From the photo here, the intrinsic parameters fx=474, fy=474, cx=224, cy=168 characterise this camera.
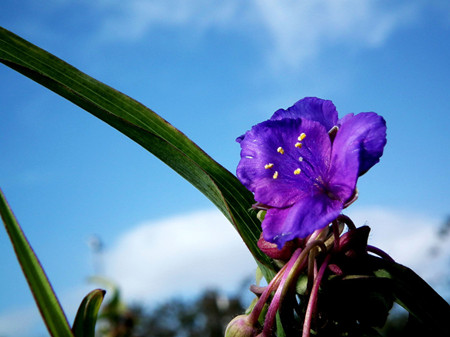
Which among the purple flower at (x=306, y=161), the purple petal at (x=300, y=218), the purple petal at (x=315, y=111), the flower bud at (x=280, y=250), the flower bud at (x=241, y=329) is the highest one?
the purple petal at (x=315, y=111)

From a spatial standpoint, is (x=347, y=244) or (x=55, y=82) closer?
(x=347, y=244)

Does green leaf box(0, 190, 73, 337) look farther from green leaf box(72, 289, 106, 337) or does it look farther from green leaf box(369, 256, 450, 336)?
green leaf box(369, 256, 450, 336)

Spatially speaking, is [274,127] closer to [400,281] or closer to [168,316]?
[400,281]

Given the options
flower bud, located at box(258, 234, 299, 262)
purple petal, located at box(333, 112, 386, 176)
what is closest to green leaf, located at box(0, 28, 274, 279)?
flower bud, located at box(258, 234, 299, 262)

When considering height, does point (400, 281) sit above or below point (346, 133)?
below

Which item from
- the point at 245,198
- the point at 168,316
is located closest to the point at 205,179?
the point at 245,198

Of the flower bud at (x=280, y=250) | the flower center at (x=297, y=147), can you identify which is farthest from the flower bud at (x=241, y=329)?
the flower center at (x=297, y=147)

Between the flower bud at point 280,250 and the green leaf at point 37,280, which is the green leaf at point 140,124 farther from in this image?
the green leaf at point 37,280
